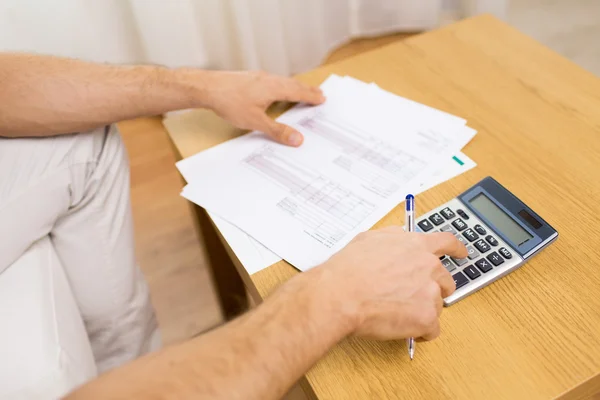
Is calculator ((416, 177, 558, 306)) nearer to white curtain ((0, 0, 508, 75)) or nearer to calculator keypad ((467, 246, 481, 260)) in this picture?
calculator keypad ((467, 246, 481, 260))

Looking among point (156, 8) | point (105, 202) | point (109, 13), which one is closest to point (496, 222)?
point (105, 202)

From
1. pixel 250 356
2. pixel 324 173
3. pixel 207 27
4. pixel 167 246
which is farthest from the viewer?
pixel 207 27

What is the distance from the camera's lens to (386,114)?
0.87 meters

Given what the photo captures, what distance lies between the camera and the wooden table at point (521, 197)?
1.79 feet

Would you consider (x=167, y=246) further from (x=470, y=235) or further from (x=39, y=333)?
(x=470, y=235)

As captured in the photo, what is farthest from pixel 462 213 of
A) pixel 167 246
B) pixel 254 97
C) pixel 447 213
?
pixel 167 246

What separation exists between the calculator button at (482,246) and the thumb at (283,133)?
0.32m

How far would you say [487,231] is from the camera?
649mm

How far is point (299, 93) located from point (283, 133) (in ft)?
0.29

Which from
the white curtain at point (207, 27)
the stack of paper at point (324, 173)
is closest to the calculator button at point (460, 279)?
the stack of paper at point (324, 173)

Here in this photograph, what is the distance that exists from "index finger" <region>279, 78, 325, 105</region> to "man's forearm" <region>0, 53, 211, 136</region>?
129 millimetres

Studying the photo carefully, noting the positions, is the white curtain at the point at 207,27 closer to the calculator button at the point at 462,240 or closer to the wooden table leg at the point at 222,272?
the wooden table leg at the point at 222,272

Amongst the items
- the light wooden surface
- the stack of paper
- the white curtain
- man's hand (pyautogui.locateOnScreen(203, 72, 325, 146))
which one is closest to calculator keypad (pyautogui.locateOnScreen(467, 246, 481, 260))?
the stack of paper

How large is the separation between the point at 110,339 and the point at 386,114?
0.59m
